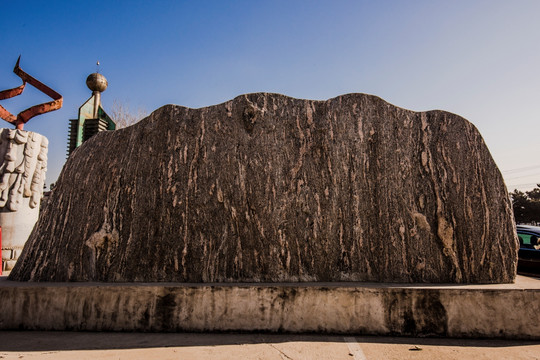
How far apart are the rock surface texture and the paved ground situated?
2.63 ft

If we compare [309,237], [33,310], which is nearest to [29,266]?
[33,310]

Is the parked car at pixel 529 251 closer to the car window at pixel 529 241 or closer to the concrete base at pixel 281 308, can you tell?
the car window at pixel 529 241

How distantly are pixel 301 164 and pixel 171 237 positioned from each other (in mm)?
1852

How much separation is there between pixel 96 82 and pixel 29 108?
688cm

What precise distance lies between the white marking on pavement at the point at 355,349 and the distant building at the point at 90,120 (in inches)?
521

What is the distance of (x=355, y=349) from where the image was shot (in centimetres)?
258

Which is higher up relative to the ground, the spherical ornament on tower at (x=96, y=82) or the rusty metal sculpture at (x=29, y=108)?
the spherical ornament on tower at (x=96, y=82)

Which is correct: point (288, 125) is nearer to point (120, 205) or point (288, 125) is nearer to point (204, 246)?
point (204, 246)

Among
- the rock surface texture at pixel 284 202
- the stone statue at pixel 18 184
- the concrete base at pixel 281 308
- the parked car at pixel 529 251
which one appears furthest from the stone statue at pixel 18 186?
the parked car at pixel 529 251

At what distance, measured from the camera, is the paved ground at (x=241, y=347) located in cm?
243

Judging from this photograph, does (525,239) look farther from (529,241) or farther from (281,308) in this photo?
(281,308)

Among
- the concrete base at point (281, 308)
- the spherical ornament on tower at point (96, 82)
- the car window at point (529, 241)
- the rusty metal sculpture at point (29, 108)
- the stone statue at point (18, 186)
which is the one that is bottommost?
the concrete base at point (281, 308)

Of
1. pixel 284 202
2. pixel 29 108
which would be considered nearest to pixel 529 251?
pixel 284 202

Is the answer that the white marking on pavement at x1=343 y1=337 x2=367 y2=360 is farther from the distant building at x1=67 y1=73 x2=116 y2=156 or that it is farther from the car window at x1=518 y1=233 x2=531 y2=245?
the distant building at x1=67 y1=73 x2=116 y2=156
